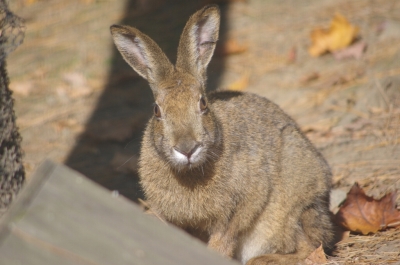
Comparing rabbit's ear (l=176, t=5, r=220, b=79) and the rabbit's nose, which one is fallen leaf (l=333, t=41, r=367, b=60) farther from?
the rabbit's nose

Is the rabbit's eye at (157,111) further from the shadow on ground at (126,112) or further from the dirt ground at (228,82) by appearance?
the dirt ground at (228,82)

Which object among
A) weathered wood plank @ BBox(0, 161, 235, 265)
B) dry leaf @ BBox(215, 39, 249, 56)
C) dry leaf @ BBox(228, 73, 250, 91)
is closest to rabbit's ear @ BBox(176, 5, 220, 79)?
weathered wood plank @ BBox(0, 161, 235, 265)

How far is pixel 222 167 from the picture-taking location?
13.2 feet

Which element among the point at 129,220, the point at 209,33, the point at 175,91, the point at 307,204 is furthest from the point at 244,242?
the point at 129,220

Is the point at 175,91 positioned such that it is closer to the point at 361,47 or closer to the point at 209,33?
the point at 209,33

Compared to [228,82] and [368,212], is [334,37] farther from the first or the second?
[368,212]

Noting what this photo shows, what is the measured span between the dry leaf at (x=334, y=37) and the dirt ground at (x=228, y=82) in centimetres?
13

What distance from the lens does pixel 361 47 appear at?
6977 mm

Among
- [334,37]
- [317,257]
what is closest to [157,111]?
[317,257]

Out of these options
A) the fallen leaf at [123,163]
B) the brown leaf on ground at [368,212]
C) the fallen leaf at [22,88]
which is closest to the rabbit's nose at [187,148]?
the brown leaf on ground at [368,212]

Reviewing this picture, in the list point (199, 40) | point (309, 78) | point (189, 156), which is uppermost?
point (199, 40)

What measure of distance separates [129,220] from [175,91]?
1.77 m

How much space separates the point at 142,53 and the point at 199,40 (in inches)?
16.6

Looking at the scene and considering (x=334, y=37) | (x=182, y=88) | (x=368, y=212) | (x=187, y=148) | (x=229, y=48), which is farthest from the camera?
(x=229, y=48)
